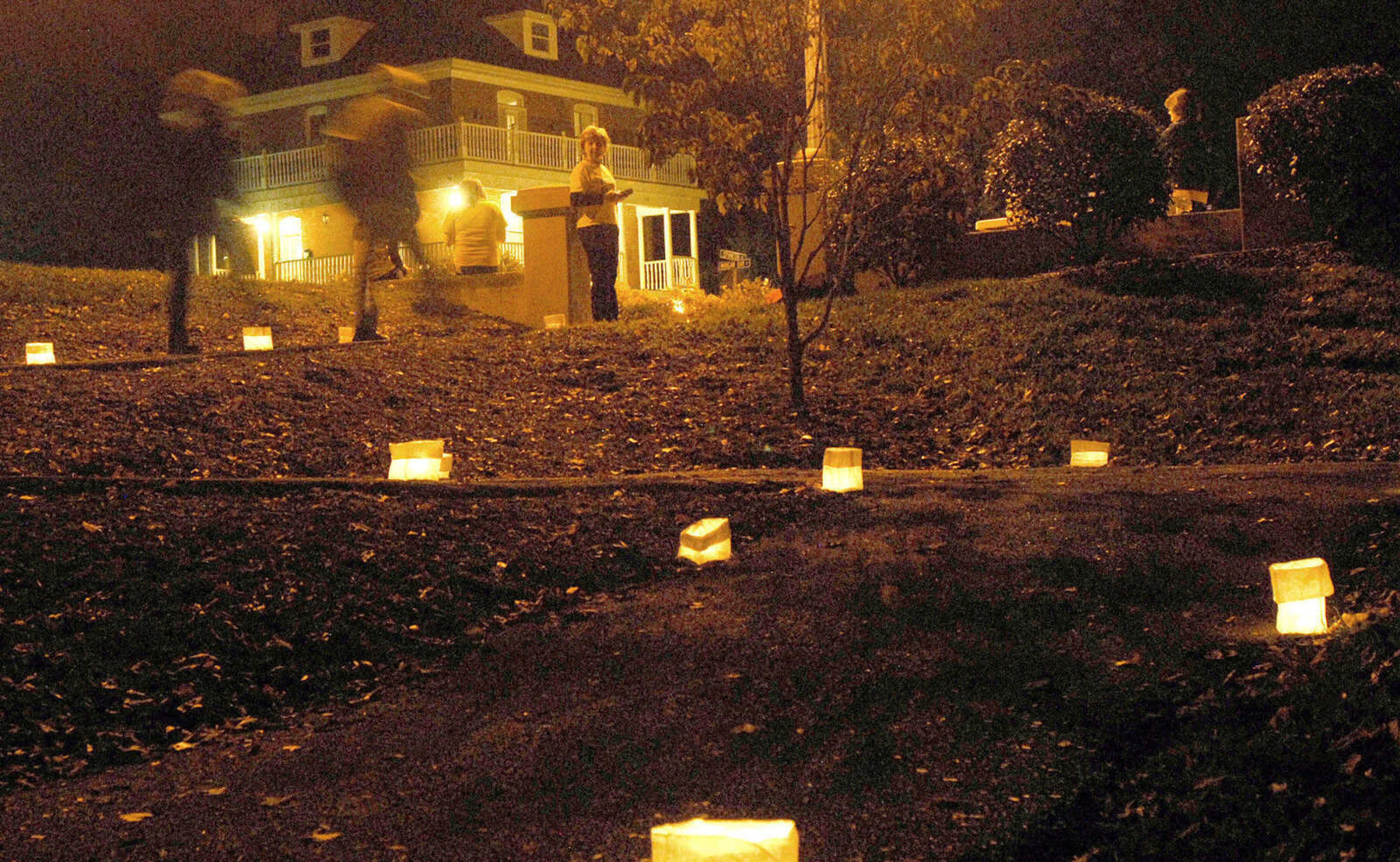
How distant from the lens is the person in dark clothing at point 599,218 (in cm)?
1320

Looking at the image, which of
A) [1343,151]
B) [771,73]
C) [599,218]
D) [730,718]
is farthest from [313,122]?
[730,718]

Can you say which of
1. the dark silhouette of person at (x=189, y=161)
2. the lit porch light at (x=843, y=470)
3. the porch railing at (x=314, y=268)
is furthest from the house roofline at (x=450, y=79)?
the lit porch light at (x=843, y=470)

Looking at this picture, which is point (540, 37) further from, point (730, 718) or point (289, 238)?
point (730, 718)

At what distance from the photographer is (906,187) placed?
13133 mm

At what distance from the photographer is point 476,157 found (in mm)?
30562

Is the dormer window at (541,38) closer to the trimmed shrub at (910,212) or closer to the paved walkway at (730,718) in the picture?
the trimmed shrub at (910,212)

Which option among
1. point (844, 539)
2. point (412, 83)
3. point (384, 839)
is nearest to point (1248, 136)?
point (412, 83)

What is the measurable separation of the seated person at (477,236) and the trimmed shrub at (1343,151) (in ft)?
28.3

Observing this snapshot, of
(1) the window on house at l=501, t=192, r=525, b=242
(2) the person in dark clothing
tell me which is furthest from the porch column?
(2) the person in dark clothing

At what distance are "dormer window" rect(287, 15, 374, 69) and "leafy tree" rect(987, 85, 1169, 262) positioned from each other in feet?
87.4

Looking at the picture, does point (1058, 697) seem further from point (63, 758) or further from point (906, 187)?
point (906, 187)

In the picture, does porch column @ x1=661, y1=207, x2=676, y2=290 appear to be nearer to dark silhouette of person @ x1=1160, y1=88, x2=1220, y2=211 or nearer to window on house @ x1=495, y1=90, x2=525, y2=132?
window on house @ x1=495, y1=90, x2=525, y2=132

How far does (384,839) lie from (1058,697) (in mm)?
1972

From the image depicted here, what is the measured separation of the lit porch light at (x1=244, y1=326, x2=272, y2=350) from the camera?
432 inches
